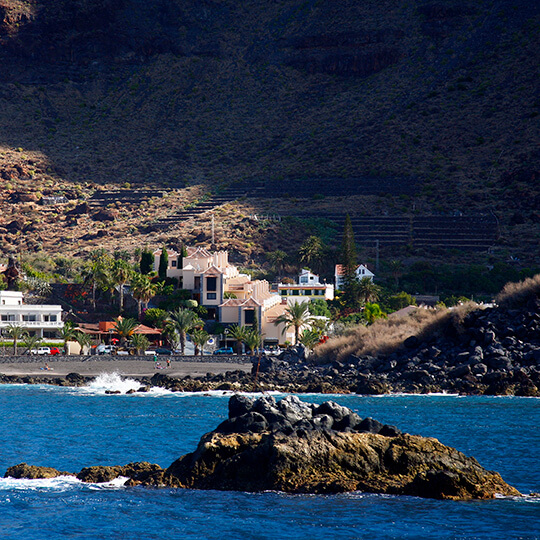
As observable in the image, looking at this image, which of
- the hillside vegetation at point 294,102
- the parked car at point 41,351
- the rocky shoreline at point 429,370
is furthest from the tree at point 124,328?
the hillside vegetation at point 294,102

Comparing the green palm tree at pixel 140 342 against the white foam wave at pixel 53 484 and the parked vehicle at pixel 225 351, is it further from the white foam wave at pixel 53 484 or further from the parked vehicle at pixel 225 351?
the white foam wave at pixel 53 484

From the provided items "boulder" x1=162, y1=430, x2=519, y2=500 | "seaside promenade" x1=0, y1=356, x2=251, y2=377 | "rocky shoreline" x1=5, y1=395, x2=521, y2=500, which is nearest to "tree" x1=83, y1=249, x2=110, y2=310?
"seaside promenade" x1=0, y1=356, x2=251, y2=377

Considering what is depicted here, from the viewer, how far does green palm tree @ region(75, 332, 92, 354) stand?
75812 millimetres

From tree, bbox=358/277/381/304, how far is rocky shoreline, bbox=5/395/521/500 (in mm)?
63218

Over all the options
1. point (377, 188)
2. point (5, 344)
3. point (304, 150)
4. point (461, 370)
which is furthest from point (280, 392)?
point (304, 150)

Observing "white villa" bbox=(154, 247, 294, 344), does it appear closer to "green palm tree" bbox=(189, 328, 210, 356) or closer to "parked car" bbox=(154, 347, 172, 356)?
"green palm tree" bbox=(189, 328, 210, 356)

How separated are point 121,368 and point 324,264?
4436cm

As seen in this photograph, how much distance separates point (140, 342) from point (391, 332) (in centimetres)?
2039

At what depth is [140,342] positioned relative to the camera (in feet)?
243

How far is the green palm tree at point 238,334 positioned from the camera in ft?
255

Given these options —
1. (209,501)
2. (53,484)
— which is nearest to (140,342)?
(53,484)

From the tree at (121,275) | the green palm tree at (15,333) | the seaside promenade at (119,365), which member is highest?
the tree at (121,275)

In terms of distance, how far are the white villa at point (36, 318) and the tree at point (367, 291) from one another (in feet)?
98.2

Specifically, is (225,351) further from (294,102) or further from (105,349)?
(294,102)
